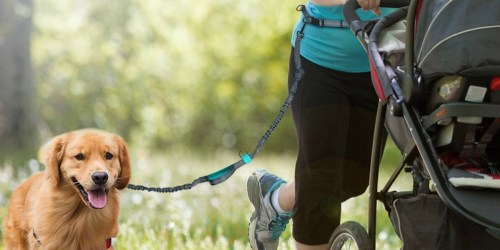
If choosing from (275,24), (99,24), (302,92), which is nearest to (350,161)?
(302,92)

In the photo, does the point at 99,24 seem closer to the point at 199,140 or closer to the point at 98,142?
the point at 199,140

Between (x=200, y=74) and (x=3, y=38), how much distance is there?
3.12 metres

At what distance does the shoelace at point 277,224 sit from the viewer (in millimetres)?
4848

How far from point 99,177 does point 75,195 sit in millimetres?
290

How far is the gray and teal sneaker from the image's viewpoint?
4.88 metres

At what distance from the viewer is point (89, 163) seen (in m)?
4.21

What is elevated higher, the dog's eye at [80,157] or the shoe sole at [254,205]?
the dog's eye at [80,157]

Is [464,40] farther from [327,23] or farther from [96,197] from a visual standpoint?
[96,197]

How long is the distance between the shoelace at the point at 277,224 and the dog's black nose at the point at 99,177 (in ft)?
3.21

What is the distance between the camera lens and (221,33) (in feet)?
40.3

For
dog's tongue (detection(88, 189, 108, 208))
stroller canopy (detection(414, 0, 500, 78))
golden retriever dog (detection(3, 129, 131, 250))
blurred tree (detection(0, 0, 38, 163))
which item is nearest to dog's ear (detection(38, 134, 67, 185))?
golden retriever dog (detection(3, 129, 131, 250))

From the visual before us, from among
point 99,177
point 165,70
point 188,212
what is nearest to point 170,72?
point 165,70

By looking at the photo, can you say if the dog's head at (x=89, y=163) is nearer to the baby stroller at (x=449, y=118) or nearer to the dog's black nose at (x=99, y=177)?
the dog's black nose at (x=99, y=177)

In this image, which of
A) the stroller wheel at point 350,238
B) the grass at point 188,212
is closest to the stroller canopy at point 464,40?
the stroller wheel at point 350,238
